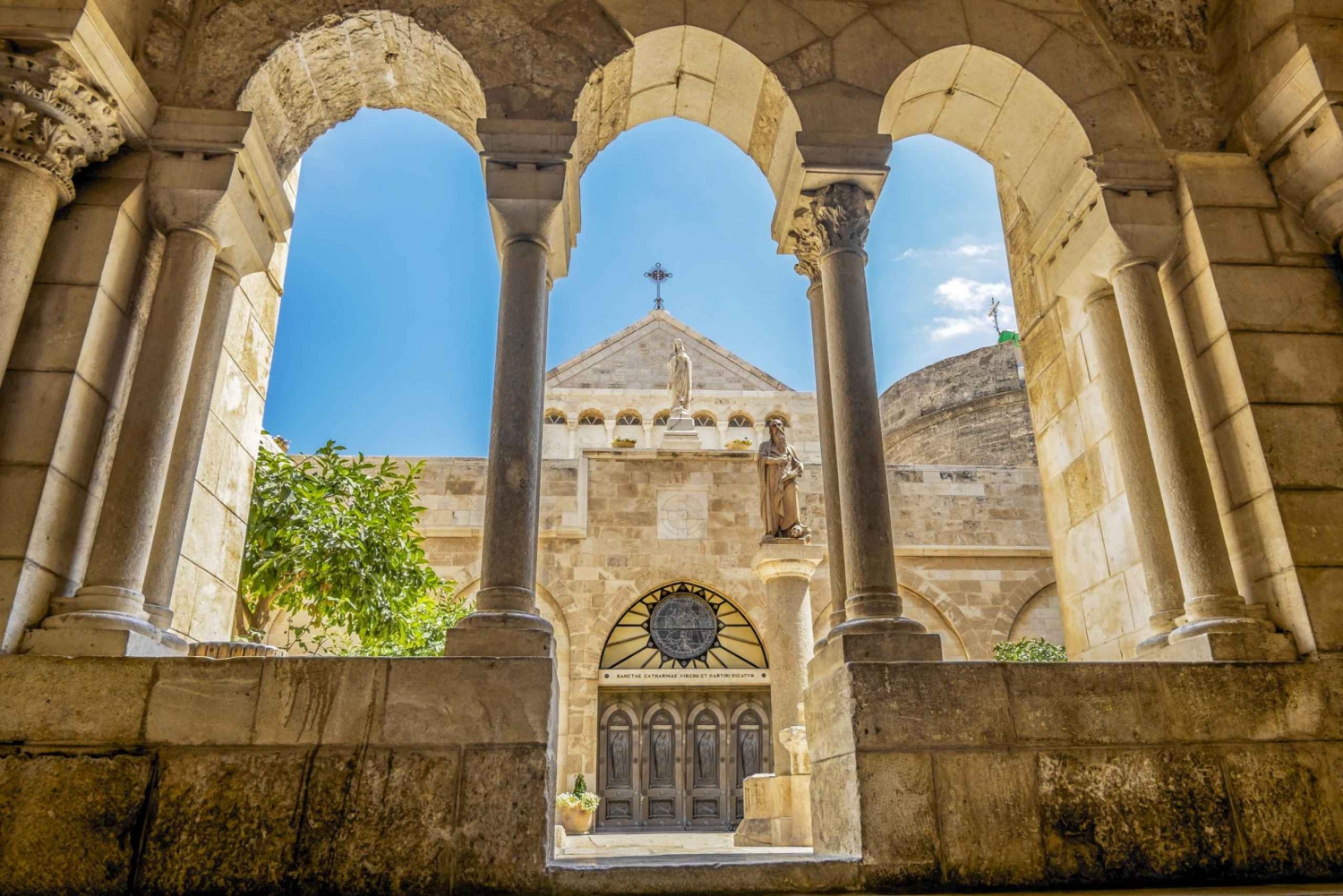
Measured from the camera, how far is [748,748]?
1191 cm

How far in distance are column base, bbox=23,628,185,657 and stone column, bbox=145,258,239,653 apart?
28 cm

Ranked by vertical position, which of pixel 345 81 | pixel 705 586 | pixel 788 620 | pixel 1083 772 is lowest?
pixel 1083 772

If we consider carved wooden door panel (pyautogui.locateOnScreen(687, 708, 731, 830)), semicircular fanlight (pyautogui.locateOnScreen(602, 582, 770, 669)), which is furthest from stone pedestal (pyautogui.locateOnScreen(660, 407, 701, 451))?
carved wooden door panel (pyautogui.locateOnScreen(687, 708, 731, 830))

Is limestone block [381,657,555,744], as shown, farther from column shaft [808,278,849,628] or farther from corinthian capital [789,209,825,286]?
corinthian capital [789,209,825,286]

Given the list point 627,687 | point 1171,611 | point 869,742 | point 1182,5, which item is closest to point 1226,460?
point 1171,611

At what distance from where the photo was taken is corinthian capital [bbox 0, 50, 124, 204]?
360 centimetres

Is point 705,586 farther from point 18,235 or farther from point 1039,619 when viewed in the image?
point 18,235

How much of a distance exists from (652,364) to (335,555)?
1679 cm

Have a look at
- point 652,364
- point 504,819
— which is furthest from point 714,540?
point 652,364

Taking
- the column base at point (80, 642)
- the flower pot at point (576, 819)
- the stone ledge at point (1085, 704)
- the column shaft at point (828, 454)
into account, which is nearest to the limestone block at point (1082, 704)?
the stone ledge at point (1085, 704)

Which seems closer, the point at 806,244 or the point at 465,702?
the point at 465,702

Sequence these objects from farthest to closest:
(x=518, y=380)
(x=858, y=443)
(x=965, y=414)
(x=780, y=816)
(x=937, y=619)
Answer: (x=965, y=414) → (x=937, y=619) → (x=780, y=816) → (x=858, y=443) → (x=518, y=380)

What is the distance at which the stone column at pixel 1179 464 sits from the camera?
3.76 metres

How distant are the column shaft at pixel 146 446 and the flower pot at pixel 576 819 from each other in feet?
24.2
